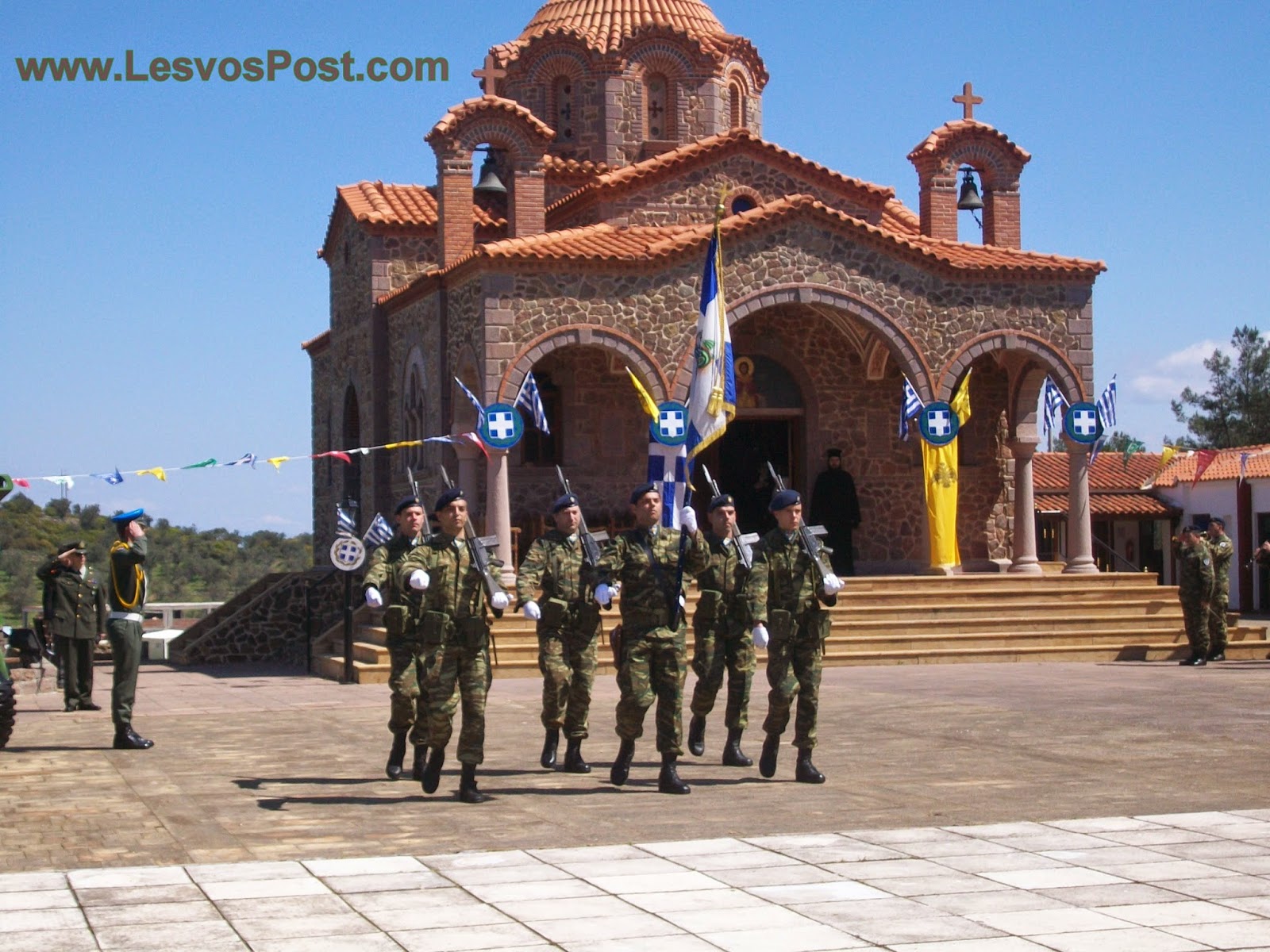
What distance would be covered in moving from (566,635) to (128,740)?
3622 millimetres

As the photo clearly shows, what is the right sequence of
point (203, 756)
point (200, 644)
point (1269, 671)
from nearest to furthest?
point (203, 756) < point (1269, 671) < point (200, 644)

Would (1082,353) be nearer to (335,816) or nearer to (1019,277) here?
(1019,277)

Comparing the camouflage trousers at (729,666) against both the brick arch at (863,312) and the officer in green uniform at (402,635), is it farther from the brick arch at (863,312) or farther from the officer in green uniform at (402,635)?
the brick arch at (863,312)

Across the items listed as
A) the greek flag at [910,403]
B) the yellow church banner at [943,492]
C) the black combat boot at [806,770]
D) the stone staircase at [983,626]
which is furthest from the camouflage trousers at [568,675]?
the greek flag at [910,403]

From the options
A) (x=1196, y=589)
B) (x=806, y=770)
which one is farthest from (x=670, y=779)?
(x=1196, y=589)

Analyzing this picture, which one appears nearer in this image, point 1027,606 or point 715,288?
point 715,288

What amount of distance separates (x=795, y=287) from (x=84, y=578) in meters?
10.5

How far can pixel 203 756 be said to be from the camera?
12.4 m

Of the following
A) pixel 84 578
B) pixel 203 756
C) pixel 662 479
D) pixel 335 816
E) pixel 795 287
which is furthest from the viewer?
pixel 795 287

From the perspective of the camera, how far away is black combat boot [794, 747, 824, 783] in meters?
10.6

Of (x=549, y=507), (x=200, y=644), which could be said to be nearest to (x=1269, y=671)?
(x=549, y=507)

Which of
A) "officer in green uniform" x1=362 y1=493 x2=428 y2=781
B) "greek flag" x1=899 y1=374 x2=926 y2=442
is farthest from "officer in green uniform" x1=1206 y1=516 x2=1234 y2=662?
"officer in green uniform" x1=362 y1=493 x2=428 y2=781

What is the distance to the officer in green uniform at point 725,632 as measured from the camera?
11.4m

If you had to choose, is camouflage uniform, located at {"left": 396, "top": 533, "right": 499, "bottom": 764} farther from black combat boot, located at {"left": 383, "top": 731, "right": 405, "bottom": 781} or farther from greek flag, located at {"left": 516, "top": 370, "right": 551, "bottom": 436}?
greek flag, located at {"left": 516, "top": 370, "right": 551, "bottom": 436}
